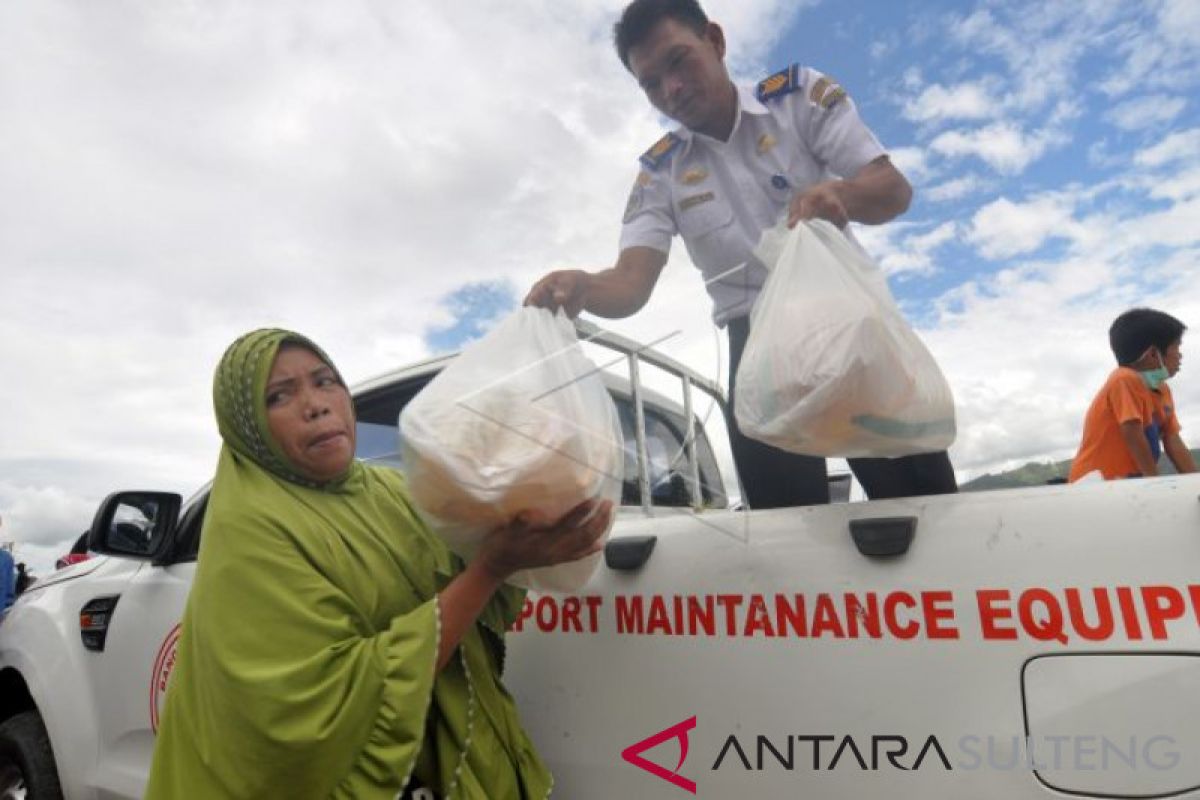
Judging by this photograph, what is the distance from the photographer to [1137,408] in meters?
2.84

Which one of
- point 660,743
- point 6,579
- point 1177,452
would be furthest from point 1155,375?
point 6,579

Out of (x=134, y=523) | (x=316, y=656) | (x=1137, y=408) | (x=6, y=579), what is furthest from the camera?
(x=6, y=579)

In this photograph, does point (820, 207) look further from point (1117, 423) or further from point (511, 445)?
point (1117, 423)

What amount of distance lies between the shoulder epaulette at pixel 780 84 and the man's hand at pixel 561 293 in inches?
27.8

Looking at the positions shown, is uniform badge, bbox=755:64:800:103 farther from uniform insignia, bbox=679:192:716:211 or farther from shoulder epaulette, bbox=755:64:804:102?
uniform insignia, bbox=679:192:716:211

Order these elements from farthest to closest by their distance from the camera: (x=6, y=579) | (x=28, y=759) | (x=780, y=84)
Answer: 1. (x=6, y=579)
2. (x=28, y=759)
3. (x=780, y=84)

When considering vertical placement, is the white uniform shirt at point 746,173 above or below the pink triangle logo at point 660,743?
above

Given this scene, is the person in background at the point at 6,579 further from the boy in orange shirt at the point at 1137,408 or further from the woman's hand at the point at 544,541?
the boy in orange shirt at the point at 1137,408

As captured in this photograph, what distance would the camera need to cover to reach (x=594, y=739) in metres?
1.57

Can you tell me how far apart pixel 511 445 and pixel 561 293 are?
0.57 meters

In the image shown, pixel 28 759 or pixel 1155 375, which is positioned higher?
pixel 1155 375

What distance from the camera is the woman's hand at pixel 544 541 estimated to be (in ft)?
4.25

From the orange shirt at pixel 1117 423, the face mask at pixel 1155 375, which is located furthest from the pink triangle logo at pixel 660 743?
the face mask at pixel 1155 375

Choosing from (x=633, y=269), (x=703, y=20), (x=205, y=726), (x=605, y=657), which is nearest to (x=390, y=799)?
(x=205, y=726)
